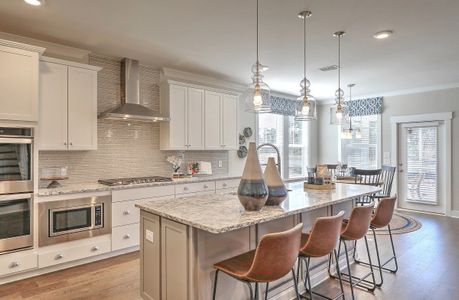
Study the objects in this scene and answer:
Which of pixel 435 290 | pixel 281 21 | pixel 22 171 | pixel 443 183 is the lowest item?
pixel 435 290

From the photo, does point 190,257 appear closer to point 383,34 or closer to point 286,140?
point 383,34

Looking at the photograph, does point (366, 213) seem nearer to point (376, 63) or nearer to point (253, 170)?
point (253, 170)

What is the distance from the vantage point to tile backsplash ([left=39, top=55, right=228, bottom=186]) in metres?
3.98

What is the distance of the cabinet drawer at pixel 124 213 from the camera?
12.3ft

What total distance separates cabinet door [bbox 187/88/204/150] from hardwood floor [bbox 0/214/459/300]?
1.94 m

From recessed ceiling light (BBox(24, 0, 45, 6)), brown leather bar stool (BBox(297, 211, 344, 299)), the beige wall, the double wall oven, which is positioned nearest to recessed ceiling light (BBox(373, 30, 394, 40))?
brown leather bar stool (BBox(297, 211, 344, 299))

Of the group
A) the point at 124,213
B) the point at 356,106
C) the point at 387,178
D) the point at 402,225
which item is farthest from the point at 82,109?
the point at 356,106

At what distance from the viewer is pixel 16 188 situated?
10.00ft

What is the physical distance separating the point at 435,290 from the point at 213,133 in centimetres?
367

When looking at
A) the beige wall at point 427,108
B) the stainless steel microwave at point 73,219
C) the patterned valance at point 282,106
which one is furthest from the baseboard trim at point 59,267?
the beige wall at point 427,108

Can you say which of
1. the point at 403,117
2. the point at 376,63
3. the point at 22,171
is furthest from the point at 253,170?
the point at 403,117

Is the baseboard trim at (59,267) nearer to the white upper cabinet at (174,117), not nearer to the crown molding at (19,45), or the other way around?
the white upper cabinet at (174,117)

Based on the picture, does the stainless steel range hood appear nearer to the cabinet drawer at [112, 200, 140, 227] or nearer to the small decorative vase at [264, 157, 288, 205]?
the cabinet drawer at [112, 200, 140, 227]

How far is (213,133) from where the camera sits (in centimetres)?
517
